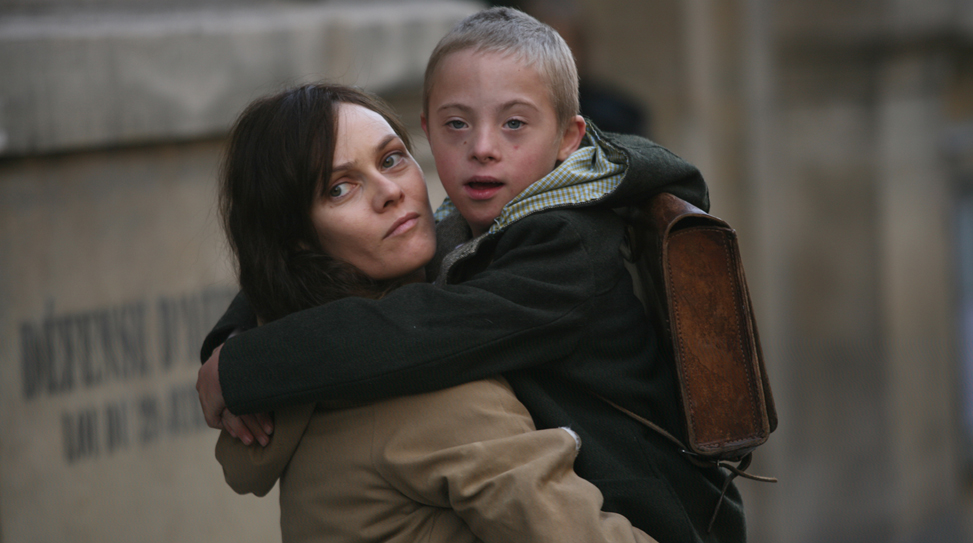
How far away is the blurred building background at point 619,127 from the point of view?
2797 millimetres

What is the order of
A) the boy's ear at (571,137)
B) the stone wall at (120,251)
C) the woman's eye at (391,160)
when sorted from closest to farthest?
the woman's eye at (391,160) → the boy's ear at (571,137) → the stone wall at (120,251)

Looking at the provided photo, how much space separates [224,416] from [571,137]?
0.87 meters

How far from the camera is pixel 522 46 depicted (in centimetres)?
190

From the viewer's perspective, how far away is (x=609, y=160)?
1.88 meters

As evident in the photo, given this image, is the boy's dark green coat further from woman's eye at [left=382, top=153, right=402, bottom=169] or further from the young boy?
woman's eye at [left=382, top=153, right=402, bottom=169]

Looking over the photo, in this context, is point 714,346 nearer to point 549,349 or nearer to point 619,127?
point 549,349

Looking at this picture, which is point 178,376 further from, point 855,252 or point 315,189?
point 855,252

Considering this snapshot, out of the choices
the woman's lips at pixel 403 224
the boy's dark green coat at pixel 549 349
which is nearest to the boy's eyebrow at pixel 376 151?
the woman's lips at pixel 403 224

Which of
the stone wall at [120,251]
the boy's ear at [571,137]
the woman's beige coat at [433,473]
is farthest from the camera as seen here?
the stone wall at [120,251]

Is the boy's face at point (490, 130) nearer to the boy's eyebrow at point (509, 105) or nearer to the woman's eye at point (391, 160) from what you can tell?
the boy's eyebrow at point (509, 105)

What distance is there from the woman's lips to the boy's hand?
14.5 inches

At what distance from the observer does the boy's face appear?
1.88 meters

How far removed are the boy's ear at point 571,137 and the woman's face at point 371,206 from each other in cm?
34

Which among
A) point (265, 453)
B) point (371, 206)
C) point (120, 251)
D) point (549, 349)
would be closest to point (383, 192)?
point (371, 206)
